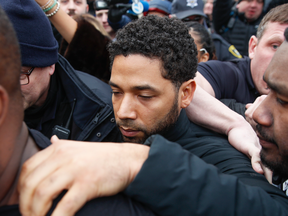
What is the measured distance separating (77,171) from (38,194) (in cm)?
12

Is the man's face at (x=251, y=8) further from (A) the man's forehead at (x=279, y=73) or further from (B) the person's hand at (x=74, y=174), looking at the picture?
(B) the person's hand at (x=74, y=174)

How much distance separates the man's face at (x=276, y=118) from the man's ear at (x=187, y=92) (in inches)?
23.1

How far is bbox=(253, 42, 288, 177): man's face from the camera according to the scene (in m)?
1.25

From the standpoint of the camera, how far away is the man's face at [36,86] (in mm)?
2125

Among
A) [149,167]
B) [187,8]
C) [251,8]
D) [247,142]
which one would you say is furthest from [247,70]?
[251,8]

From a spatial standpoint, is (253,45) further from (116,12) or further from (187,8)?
(116,12)

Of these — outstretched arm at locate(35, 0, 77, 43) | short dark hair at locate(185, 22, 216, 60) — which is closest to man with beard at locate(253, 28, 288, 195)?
outstretched arm at locate(35, 0, 77, 43)

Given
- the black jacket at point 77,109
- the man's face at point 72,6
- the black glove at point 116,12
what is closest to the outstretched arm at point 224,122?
the black jacket at point 77,109

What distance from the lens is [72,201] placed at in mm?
751

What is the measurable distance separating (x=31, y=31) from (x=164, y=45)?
39.6 inches

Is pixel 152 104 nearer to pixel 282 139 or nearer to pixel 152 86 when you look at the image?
pixel 152 86

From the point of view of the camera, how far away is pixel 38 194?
743 millimetres

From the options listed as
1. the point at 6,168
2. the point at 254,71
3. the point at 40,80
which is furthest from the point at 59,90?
the point at 254,71

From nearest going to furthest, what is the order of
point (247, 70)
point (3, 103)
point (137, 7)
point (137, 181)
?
point (3, 103)
point (137, 181)
point (247, 70)
point (137, 7)
